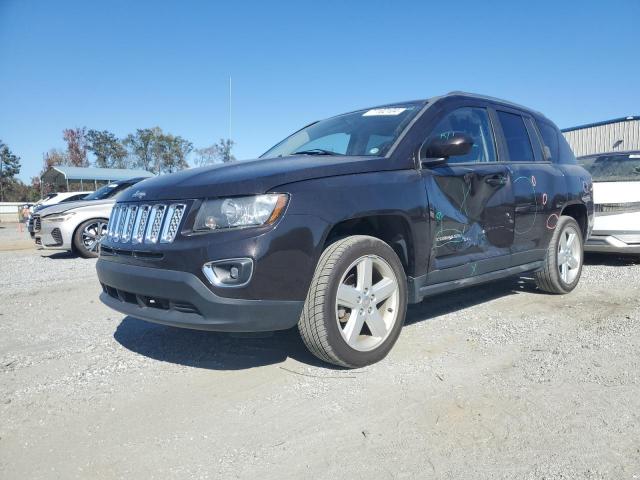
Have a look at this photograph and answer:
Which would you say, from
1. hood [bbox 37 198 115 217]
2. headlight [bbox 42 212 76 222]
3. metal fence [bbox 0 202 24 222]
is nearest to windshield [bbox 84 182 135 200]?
hood [bbox 37 198 115 217]

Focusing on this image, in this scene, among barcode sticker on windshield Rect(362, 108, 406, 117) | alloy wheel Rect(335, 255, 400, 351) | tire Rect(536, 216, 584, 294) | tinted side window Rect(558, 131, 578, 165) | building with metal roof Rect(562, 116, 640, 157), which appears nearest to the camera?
alloy wheel Rect(335, 255, 400, 351)

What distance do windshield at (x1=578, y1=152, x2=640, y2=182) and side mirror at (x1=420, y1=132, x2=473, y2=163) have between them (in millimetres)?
4395

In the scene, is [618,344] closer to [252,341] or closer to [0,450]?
[252,341]

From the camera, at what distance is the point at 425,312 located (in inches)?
170

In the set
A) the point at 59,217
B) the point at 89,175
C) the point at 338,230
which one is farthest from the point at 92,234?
the point at 89,175

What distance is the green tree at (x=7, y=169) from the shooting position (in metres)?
45.0

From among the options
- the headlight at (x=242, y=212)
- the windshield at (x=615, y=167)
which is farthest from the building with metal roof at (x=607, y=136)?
the headlight at (x=242, y=212)

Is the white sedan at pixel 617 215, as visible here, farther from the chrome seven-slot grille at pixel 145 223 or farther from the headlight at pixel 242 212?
the chrome seven-slot grille at pixel 145 223

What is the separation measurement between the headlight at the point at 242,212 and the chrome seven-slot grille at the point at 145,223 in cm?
17

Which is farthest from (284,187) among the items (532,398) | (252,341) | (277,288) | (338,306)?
(532,398)

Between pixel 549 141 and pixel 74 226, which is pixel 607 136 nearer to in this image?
pixel 549 141

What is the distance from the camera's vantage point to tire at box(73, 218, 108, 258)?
8.73 metres

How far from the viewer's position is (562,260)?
4.91 metres

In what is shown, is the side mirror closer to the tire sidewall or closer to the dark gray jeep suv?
the dark gray jeep suv
